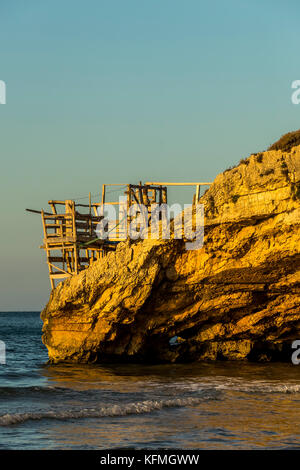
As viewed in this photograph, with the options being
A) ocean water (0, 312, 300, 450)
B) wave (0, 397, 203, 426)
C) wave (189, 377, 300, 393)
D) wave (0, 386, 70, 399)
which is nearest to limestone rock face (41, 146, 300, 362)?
ocean water (0, 312, 300, 450)

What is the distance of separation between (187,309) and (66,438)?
11.2 m

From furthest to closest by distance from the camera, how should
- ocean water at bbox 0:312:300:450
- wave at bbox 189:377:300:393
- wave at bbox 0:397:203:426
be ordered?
wave at bbox 189:377:300:393, wave at bbox 0:397:203:426, ocean water at bbox 0:312:300:450

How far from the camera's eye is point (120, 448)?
11.1 metres

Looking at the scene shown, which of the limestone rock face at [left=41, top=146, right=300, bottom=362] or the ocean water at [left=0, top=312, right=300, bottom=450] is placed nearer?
the ocean water at [left=0, top=312, right=300, bottom=450]

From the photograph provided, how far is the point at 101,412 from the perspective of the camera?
1461 centimetres

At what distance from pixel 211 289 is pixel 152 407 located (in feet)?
24.5

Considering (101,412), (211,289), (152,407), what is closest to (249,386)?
(152,407)

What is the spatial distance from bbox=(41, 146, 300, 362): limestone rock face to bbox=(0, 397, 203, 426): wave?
6.14 meters

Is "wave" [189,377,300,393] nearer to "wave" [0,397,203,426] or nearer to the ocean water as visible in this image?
the ocean water

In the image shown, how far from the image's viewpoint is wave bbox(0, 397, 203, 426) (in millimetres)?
13727

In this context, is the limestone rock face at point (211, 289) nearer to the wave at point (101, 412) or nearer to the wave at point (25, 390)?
the wave at point (25, 390)
